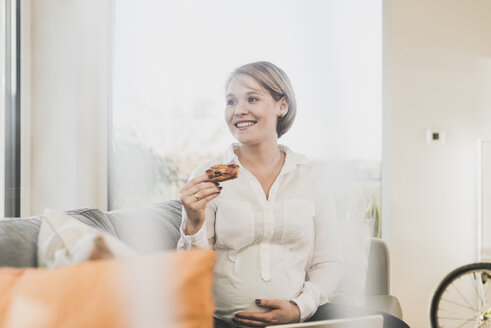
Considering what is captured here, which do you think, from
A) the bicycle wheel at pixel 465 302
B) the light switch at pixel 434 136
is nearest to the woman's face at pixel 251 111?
the light switch at pixel 434 136

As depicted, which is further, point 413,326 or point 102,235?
point 413,326

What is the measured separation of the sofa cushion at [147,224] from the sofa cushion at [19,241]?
123 millimetres

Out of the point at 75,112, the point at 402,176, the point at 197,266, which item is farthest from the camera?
the point at 402,176

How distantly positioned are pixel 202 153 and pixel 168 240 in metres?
0.14

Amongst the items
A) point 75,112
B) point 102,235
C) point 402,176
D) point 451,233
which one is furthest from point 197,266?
point 451,233

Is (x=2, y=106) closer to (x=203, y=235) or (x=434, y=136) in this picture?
(x=203, y=235)

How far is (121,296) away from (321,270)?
0.36 meters

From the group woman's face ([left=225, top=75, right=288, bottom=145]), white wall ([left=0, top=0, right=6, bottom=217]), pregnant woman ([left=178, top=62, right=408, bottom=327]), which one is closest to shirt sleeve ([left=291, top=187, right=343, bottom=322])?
pregnant woman ([left=178, top=62, right=408, bottom=327])

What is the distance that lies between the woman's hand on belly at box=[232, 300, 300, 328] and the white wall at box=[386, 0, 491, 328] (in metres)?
1.27

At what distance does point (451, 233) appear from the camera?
1.86 meters

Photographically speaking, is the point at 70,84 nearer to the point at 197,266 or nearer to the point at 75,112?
the point at 75,112


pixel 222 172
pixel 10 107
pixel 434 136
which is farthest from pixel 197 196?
pixel 434 136

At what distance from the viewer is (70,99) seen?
0.54 meters

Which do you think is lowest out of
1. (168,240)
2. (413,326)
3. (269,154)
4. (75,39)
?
(413,326)
